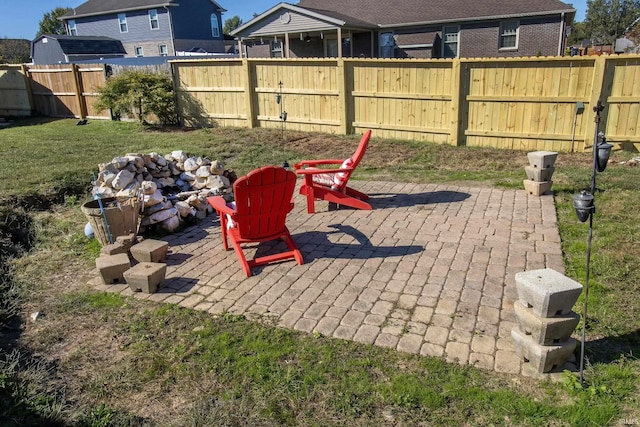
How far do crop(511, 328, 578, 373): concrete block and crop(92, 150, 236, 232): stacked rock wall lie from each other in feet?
13.8

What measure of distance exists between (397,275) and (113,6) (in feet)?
Answer: 116

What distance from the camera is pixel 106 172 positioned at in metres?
5.96

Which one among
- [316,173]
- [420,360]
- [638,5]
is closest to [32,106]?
[316,173]

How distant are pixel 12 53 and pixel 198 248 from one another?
44.5m

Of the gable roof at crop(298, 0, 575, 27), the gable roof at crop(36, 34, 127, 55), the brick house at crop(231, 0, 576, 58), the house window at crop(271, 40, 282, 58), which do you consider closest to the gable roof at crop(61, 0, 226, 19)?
the gable roof at crop(36, 34, 127, 55)

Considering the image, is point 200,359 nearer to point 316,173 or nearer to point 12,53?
point 316,173

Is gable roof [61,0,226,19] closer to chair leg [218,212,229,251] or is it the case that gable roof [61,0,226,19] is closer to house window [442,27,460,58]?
house window [442,27,460,58]

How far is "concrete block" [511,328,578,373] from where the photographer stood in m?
2.87

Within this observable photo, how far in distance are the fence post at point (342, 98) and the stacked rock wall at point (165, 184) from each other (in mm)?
4540

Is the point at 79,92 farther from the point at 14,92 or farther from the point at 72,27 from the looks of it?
the point at 72,27

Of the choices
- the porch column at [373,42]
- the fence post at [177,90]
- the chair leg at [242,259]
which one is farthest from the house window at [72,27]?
the chair leg at [242,259]

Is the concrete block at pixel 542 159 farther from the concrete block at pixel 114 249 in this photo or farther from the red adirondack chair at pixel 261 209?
the concrete block at pixel 114 249

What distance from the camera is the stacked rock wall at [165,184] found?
5.73 m

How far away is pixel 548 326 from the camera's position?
278 cm
